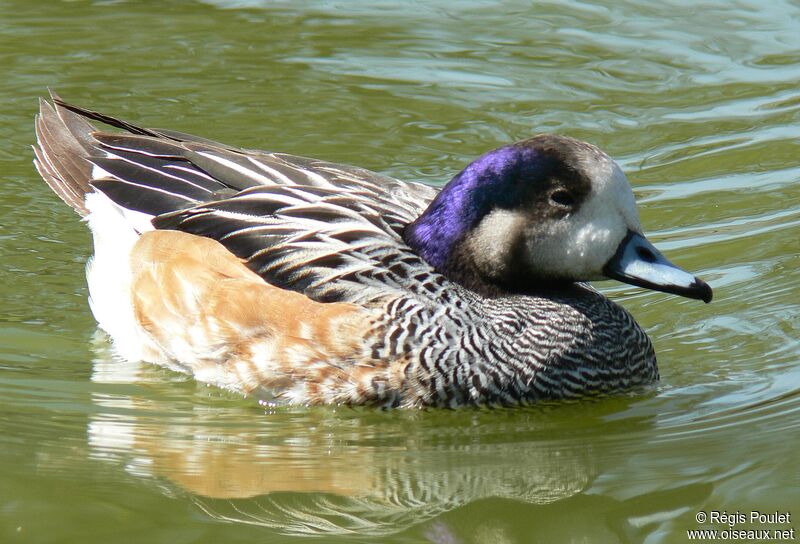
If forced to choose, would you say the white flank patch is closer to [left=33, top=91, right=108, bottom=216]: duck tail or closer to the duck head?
[left=33, top=91, right=108, bottom=216]: duck tail

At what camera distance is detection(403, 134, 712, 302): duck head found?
6.50 metres

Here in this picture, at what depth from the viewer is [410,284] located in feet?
22.1

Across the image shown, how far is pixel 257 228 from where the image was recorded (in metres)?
7.04

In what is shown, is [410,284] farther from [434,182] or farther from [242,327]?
[434,182]

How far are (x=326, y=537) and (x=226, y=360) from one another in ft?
6.25

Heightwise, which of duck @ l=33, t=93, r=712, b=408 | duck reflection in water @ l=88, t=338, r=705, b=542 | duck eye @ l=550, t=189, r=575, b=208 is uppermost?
duck eye @ l=550, t=189, r=575, b=208

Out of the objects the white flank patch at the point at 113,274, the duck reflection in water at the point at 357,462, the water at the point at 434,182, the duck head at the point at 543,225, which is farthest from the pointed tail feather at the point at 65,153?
the duck head at the point at 543,225

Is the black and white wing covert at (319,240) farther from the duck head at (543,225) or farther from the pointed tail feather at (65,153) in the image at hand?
the pointed tail feather at (65,153)

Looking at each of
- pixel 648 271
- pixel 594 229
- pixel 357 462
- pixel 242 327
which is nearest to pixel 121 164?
pixel 242 327

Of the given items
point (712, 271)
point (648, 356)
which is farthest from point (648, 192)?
point (648, 356)

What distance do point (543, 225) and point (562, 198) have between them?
0.53 ft

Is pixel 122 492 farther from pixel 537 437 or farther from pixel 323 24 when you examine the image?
pixel 323 24

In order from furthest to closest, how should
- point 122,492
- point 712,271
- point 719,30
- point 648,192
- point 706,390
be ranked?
point 719,30, point 648,192, point 712,271, point 706,390, point 122,492

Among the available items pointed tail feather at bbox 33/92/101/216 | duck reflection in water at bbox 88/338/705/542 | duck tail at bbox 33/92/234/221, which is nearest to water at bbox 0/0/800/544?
duck reflection in water at bbox 88/338/705/542
